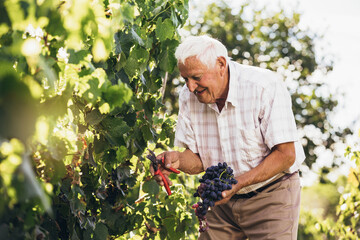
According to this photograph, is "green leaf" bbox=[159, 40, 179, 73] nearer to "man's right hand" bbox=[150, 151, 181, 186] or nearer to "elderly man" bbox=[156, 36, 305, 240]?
"elderly man" bbox=[156, 36, 305, 240]

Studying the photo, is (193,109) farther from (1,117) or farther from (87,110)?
(1,117)

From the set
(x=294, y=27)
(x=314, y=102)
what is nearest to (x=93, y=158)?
(x=314, y=102)

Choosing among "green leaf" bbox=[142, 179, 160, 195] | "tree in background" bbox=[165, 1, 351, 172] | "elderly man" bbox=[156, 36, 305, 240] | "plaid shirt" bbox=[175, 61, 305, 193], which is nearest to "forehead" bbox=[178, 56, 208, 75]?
"elderly man" bbox=[156, 36, 305, 240]

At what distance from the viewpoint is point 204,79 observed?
2.92 m

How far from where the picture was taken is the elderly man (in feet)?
9.41

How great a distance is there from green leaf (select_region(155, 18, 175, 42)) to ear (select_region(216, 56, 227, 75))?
32 centimetres

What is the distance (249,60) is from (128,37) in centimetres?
1236

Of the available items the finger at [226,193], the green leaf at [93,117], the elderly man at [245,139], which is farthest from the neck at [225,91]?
the green leaf at [93,117]

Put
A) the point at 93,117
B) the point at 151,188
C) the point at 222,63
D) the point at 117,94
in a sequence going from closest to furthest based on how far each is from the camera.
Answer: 1. the point at 117,94
2. the point at 93,117
3. the point at 222,63
4. the point at 151,188

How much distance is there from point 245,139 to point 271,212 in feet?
1.49

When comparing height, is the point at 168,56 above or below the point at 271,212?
above

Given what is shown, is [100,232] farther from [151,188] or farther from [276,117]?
[276,117]

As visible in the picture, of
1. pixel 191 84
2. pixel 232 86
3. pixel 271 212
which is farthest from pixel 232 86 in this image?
pixel 271 212

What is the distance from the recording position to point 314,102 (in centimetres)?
1416
